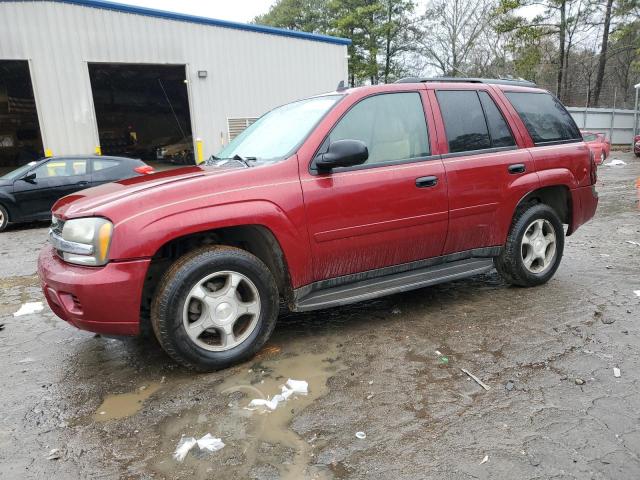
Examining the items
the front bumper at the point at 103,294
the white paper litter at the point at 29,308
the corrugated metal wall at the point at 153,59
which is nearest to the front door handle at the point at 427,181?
the front bumper at the point at 103,294

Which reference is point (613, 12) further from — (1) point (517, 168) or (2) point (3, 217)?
(2) point (3, 217)

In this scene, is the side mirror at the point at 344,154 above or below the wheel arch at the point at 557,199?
above

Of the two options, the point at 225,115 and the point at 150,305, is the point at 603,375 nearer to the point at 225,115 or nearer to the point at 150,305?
the point at 150,305

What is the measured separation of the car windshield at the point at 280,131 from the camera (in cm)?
341

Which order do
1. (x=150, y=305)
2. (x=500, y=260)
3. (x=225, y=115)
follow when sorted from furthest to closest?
(x=225, y=115) → (x=500, y=260) → (x=150, y=305)

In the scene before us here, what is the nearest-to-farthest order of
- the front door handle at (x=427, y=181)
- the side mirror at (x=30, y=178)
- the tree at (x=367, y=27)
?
the front door handle at (x=427, y=181)
the side mirror at (x=30, y=178)
the tree at (x=367, y=27)

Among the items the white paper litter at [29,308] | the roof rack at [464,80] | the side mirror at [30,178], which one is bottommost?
the white paper litter at [29,308]

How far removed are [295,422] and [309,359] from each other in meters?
0.72

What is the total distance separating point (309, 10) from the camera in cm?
3712

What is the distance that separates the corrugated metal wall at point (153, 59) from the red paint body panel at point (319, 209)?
11.9 meters

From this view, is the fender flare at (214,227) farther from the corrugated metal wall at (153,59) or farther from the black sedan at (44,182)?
the corrugated metal wall at (153,59)

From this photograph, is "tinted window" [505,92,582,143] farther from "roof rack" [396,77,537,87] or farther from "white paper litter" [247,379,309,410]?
"white paper litter" [247,379,309,410]

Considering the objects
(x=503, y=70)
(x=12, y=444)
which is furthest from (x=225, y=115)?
(x=503, y=70)

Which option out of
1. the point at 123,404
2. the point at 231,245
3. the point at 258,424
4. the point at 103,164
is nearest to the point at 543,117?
the point at 231,245
